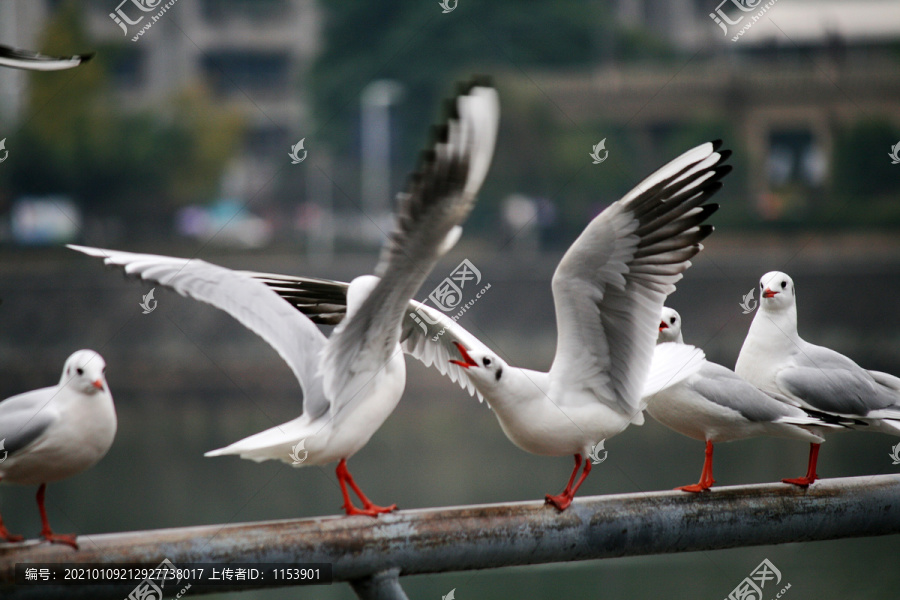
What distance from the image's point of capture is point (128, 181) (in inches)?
1257

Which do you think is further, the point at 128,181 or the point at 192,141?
the point at 192,141

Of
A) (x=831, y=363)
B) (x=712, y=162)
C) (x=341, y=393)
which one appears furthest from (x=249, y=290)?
(x=831, y=363)

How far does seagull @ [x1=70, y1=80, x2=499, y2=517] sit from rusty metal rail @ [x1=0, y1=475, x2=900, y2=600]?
1.19ft

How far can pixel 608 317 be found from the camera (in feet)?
12.1

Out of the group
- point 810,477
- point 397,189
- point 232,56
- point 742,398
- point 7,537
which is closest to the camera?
point 7,537

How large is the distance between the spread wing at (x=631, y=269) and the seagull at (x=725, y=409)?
0.99 feet

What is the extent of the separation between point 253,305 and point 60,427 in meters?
0.81

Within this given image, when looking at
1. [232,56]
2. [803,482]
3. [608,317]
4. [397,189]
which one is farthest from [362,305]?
[232,56]

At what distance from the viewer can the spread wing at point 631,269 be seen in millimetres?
3568

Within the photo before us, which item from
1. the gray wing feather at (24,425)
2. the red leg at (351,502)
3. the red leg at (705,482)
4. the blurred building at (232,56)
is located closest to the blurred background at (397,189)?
the blurred building at (232,56)

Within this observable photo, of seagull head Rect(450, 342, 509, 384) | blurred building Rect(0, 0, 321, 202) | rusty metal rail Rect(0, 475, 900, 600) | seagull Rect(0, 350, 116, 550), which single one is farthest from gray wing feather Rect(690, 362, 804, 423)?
blurred building Rect(0, 0, 321, 202)

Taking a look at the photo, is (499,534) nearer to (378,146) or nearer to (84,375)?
(84,375)

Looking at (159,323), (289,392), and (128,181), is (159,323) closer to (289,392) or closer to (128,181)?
(289,392)

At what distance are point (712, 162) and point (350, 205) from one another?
36752 mm
